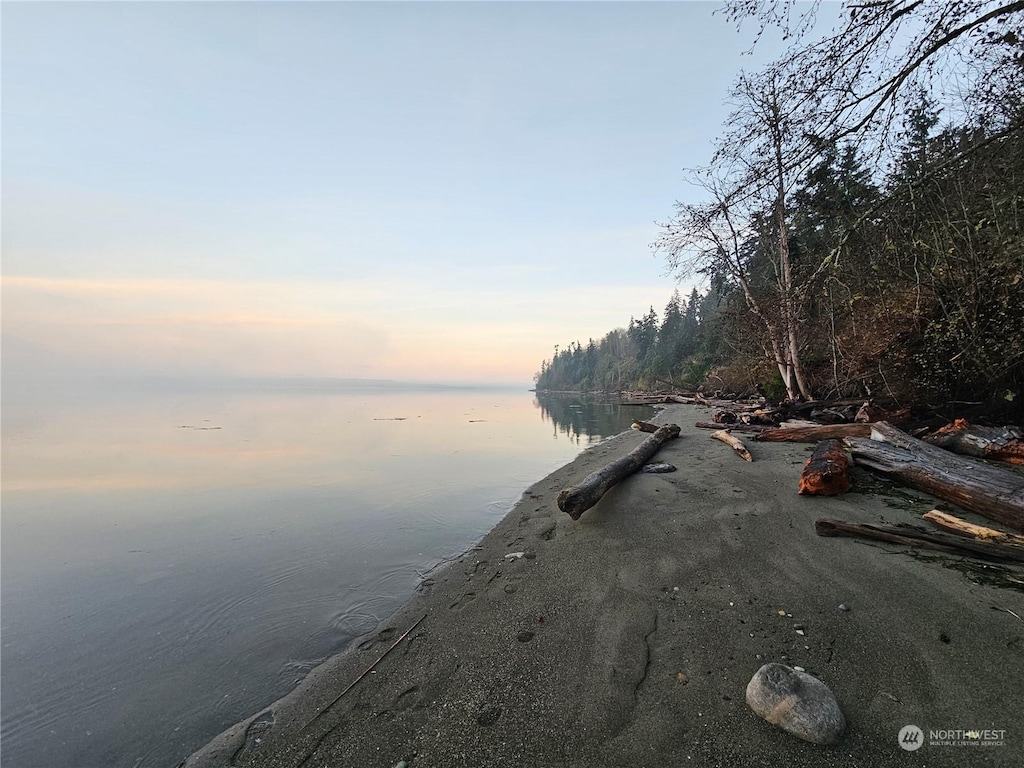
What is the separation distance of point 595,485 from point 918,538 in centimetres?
310

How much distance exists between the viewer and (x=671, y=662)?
258 centimetres

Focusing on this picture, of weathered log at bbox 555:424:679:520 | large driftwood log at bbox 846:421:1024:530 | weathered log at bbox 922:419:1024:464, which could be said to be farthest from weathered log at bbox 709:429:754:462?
weathered log at bbox 922:419:1024:464

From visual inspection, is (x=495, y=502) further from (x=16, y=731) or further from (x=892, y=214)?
(x=892, y=214)

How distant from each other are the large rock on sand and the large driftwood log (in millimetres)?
3102

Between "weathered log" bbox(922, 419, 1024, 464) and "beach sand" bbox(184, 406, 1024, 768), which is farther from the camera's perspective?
"weathered log" bbox(922, 419, 1024, 464)

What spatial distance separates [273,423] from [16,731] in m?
23.4

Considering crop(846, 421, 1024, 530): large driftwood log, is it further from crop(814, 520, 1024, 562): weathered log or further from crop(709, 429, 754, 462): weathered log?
crop(709, 429, 754, 462): weathered log

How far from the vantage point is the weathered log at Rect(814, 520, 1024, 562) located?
10.4ft

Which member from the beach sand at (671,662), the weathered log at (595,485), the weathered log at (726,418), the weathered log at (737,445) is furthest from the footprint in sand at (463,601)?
the weathered log at (726,418)

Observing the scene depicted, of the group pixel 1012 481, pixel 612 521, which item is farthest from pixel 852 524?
pixel 612 521

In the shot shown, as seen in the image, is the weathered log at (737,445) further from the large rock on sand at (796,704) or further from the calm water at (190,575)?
the large rock on sand at (796,704)

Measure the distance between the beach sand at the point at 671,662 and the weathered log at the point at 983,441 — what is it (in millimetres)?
2571

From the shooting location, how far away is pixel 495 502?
8.34 metres

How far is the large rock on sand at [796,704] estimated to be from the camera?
6.31 ft
